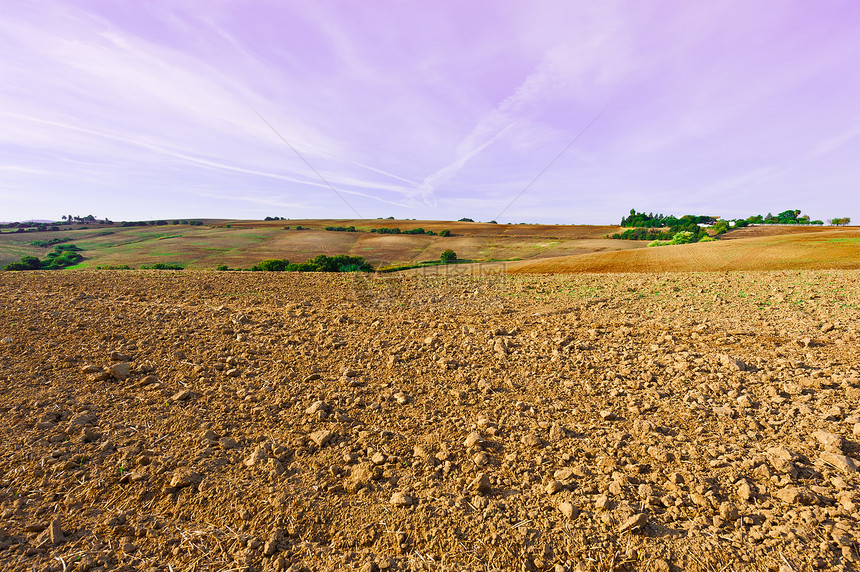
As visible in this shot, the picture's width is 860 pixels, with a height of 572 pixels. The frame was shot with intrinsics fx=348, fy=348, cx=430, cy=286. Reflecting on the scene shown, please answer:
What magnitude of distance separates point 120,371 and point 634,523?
6.71 m

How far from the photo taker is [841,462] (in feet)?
11.0

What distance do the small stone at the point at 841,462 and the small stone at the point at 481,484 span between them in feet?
11.0

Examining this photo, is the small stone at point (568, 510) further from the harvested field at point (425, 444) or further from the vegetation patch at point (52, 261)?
the vegetation patch at point (52, 261)

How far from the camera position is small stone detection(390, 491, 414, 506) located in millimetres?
3127

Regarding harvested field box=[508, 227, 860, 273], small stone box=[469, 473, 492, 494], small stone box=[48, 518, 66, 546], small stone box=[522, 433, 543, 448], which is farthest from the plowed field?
small stone box=[48, 518, 66, 546]

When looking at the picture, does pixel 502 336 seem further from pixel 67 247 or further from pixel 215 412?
pixel 67 247

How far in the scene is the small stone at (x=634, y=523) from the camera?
9.29 feet

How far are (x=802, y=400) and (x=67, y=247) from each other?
73.5 meters

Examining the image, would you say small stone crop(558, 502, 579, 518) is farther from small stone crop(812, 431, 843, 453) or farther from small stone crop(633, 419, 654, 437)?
small stone crop(812, 431, 843, 453)

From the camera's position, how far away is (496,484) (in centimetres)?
339

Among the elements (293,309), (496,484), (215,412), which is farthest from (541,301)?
(215,412)

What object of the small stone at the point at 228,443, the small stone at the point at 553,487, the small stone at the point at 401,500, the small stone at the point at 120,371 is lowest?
the small stone at the point at 401,500

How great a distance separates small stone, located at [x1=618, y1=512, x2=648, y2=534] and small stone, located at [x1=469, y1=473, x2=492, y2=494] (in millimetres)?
1114

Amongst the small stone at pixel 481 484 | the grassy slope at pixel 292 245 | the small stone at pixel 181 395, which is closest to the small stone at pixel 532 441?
the small stone at pixel 481 484
